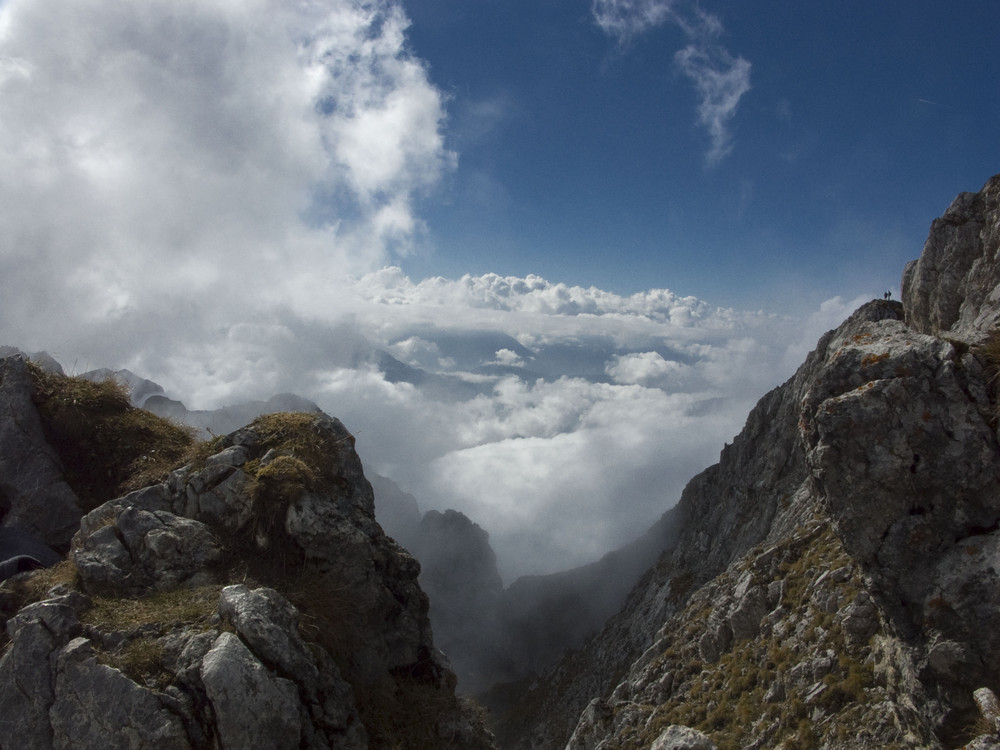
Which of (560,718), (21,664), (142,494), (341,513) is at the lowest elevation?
(560,718)

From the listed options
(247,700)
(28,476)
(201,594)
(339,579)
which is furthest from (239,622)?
(28,476)

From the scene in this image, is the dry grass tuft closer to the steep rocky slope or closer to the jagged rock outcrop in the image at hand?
the jagged rock outcrop

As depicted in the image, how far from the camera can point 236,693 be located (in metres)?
9.23

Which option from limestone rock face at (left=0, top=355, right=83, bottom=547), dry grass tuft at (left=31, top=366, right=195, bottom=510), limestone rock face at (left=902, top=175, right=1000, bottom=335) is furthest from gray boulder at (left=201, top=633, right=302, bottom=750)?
limestone rock face at (left=902, top=175, right=1000, bottom=335)

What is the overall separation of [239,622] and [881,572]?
14.2 m

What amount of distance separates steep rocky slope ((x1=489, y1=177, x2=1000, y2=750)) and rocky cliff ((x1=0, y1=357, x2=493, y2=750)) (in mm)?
10739

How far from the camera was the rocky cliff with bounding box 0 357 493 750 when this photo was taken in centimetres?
922

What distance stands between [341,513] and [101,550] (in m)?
5.55

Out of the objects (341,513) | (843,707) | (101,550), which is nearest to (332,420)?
(341,513)

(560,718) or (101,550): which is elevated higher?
(101,550)

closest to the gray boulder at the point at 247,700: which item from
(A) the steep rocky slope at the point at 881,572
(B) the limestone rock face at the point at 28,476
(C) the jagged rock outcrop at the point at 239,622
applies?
(C) the jagged rock outcrop at the point at 239,622

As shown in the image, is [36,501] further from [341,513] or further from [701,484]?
[701,484]

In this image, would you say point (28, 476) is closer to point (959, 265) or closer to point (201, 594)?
point (201, 594)

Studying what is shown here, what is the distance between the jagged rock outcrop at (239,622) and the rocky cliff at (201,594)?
0.04m
